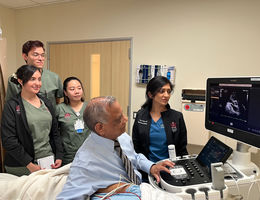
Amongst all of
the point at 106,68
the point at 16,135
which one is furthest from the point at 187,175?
the point at 106,68

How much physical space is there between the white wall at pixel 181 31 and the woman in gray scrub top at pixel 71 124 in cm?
112

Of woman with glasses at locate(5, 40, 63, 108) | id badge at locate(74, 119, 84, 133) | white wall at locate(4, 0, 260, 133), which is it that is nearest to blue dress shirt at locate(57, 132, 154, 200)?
id badge at locate(74, 119, 84, 133)

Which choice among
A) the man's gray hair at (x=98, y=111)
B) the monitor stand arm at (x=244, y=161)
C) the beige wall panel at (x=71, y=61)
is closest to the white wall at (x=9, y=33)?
the beige wall panel at (x=71, y=61)

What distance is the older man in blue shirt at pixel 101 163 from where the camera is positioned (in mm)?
890

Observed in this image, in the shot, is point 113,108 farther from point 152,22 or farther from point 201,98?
point 152,22

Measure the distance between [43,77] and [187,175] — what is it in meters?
1.67

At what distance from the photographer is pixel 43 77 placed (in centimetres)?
206

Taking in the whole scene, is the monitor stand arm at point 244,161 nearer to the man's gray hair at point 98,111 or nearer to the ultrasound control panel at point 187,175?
the ultrasound control panel at point 187,175

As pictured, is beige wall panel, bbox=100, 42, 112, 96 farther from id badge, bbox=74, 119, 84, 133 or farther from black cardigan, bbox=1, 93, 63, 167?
black cardigan, bbox=1, 93, 63, 167

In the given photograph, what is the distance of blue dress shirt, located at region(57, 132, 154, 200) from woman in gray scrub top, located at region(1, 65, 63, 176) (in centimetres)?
80

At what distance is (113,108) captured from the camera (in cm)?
97

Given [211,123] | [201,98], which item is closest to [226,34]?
[201,98]

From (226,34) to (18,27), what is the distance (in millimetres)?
3434

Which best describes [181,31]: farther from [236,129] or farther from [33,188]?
[33,188]
